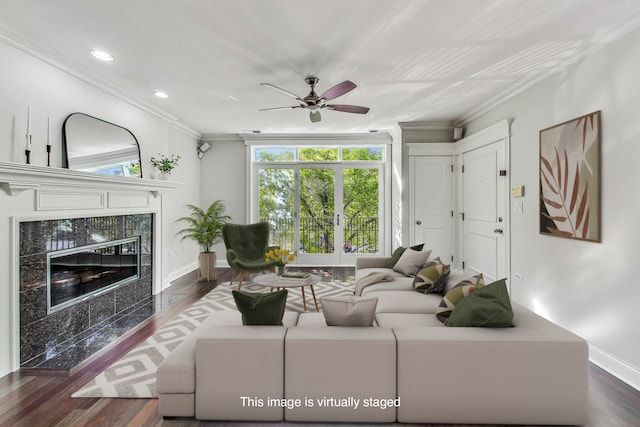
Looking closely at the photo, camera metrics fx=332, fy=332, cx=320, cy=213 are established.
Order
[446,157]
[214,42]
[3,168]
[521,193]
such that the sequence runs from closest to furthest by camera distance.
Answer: [3,168] → [214,42] → [521,193] → [446,157]

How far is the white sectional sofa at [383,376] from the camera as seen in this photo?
173cm

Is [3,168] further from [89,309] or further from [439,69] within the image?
[439,69]

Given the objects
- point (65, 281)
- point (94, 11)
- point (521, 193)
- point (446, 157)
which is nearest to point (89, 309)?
point (65, 281)

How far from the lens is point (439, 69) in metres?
3.23

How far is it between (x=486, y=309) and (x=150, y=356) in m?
2.49

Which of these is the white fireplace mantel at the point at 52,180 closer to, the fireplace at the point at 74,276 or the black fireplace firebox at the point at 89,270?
the fireplace at the point at 74,276

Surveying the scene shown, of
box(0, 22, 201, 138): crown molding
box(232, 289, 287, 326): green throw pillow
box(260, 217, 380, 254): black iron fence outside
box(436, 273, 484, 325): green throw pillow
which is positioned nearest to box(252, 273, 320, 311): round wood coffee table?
box(232, 289, 287, 326): green throw pillow

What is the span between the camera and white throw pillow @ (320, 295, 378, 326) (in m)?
1.94

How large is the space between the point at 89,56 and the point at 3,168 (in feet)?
4.26

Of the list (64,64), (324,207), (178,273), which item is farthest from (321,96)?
(178,273)

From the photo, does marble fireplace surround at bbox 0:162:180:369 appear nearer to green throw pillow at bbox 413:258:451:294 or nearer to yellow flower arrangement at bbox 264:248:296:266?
yellow flower arrangement at bbox 264:248:296:266

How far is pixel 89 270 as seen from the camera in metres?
3.35

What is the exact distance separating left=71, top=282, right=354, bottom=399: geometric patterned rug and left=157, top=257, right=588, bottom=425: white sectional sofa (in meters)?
0.50

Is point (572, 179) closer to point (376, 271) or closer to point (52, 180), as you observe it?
point (376, 271)
